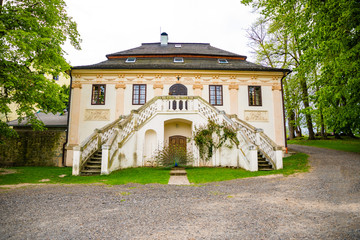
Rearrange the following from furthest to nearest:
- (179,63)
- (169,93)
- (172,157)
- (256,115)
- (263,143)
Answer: (179,63) < (169,93) < (256,115) < (172,157) < (263,143)

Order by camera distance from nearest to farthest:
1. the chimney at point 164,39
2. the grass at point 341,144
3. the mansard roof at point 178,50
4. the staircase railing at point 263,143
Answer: the staircase railing at point 263,143 → the grass at point 341,144 → the mansard roof at point 178,50 → the chimney at point 164,39

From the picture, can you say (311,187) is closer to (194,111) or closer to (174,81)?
(194,111)

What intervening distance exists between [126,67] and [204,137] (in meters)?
8.46

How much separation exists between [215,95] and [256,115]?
356 cm

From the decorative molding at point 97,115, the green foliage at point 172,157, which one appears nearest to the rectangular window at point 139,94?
the decorative molding at point 97,115

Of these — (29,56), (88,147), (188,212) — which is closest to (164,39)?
(29,56)

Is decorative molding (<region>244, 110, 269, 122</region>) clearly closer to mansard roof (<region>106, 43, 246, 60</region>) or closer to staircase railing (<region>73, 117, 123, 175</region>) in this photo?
mansard roof (<region>106, 43, 246, 60</region>)

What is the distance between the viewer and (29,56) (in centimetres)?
1082

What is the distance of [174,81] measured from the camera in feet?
54.2

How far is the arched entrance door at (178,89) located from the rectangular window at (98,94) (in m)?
5.40

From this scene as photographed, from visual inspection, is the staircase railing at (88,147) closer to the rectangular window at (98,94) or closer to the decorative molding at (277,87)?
the rectangular window at (98,94)

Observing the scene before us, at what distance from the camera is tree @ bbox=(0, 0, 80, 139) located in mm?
9594

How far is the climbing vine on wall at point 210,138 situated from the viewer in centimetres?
1239

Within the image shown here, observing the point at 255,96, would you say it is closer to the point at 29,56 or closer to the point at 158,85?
the point at 158,85
